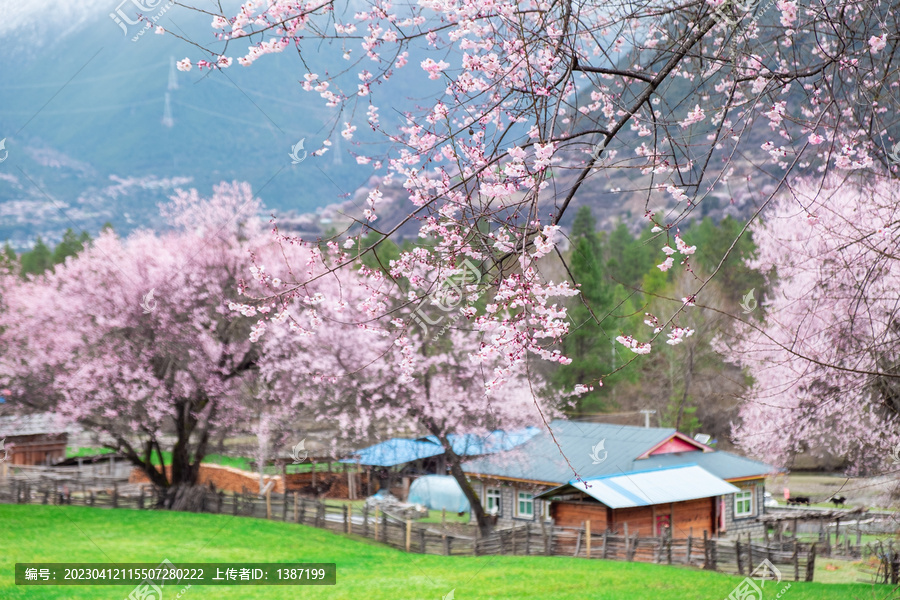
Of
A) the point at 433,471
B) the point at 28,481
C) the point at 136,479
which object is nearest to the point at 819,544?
the point at 433,471

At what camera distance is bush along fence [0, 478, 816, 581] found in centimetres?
1547

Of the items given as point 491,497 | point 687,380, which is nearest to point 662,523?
point 491,497

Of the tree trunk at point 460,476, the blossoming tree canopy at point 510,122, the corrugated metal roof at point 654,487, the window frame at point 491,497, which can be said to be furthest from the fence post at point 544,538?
the blossoming tree canopy at point 510,122

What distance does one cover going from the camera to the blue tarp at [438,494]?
26.6 metres

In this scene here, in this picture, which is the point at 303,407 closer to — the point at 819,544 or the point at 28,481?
the point at 28,481

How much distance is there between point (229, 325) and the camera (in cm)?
1944

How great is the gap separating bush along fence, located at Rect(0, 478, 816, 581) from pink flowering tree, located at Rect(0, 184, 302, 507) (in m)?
2.00

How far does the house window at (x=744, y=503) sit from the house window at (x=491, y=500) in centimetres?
784

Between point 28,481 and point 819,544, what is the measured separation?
24.0m

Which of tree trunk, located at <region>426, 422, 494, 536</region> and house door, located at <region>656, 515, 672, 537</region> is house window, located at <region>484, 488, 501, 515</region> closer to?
tree trunk, located at <region>426, 422, 494, 536</region>

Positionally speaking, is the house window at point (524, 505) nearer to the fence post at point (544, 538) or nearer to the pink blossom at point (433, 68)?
the fence post at point (544, 538)

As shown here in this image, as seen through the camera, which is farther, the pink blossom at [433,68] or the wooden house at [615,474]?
the wooden house at [615,474]

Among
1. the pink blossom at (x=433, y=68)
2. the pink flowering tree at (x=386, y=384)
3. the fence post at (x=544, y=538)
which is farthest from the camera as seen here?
the pink flowering tree at (x=386, y=384)

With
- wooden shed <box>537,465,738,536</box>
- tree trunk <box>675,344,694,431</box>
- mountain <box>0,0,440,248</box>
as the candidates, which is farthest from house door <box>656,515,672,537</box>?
mountain <box>0,0,440,248</box>
